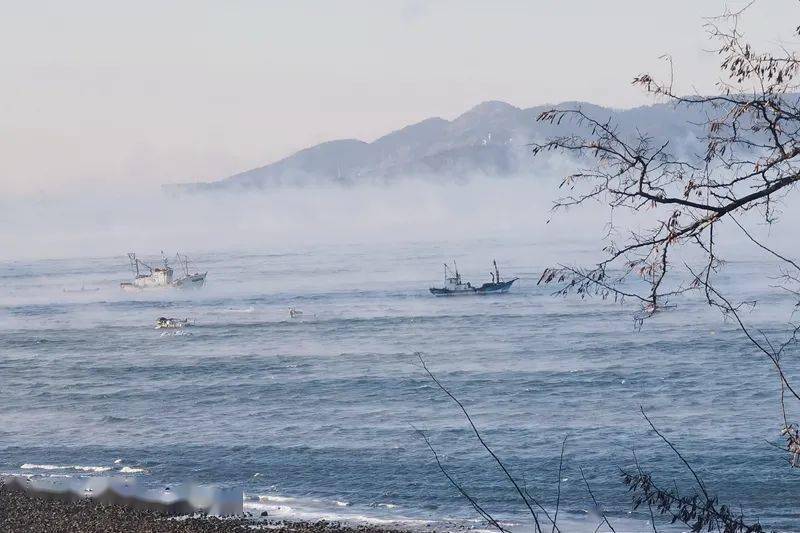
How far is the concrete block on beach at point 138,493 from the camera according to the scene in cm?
2798

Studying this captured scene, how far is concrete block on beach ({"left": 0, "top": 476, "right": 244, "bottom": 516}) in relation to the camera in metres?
28.0

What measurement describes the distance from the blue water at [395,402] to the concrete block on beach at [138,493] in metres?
0.90

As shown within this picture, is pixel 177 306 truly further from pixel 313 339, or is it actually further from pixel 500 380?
pixel 500 380

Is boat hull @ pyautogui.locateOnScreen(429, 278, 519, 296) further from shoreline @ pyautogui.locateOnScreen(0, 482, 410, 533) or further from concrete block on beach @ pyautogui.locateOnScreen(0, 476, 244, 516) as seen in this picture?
shoreline @ pyautogui.locateOnScreen(0, 482, 410, 533)

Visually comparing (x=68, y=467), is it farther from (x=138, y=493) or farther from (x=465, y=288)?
(x=465, y=288)

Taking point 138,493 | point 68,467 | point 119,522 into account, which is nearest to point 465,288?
point 68,467

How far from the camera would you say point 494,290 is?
334 feet

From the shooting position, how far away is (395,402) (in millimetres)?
46281

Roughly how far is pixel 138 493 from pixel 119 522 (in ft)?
13.3

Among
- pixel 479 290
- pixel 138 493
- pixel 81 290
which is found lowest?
pixel 138 493

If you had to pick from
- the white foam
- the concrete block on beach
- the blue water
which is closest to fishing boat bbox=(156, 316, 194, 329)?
the blue water

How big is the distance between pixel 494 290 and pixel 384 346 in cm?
3736

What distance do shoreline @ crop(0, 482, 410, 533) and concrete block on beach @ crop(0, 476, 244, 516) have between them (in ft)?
2.32

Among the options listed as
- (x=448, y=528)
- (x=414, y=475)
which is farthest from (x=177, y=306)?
(x=448, y=528)
